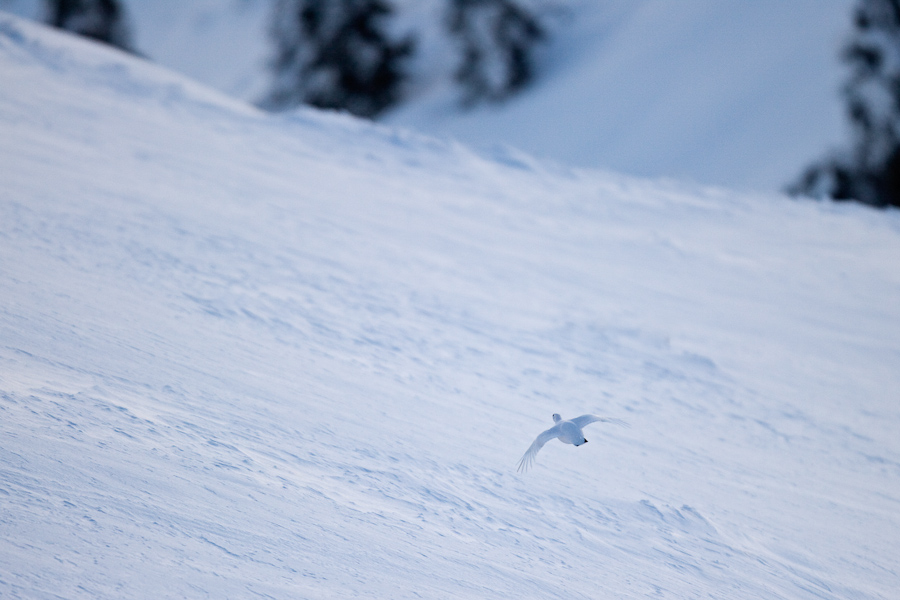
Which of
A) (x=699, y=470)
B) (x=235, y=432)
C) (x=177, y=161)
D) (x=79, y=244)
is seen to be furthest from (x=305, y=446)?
(x=177, y=161)

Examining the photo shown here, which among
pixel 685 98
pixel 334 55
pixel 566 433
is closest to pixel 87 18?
pixel 334 55

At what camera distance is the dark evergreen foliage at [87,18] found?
21844 millimetres

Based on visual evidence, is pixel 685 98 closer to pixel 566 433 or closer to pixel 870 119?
pixel 870 119

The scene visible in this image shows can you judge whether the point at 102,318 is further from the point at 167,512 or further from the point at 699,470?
the point at 699,470

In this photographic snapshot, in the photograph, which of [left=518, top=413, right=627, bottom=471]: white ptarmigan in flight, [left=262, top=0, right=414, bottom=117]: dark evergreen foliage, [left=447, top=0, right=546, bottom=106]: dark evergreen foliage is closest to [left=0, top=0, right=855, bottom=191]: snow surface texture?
[left=447, top=0, right=546, bottom=106]: dark evergreen foliage

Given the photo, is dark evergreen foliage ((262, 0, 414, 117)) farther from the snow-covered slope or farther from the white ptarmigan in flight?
the white ptarmigan in flight

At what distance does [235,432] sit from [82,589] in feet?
3.78

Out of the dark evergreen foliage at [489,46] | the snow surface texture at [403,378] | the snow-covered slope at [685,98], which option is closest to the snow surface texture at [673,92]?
the snow-covered slope at [685,98]

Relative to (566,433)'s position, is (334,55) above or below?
above

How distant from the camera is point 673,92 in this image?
1847 cm

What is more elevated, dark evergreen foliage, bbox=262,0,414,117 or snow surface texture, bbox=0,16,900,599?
dark evergreen foliage, bbox=262,0,414,117

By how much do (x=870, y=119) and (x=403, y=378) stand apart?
570 inches

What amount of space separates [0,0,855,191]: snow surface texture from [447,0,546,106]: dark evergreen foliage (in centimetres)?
45

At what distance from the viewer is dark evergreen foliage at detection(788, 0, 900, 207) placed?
15344 millimetres
